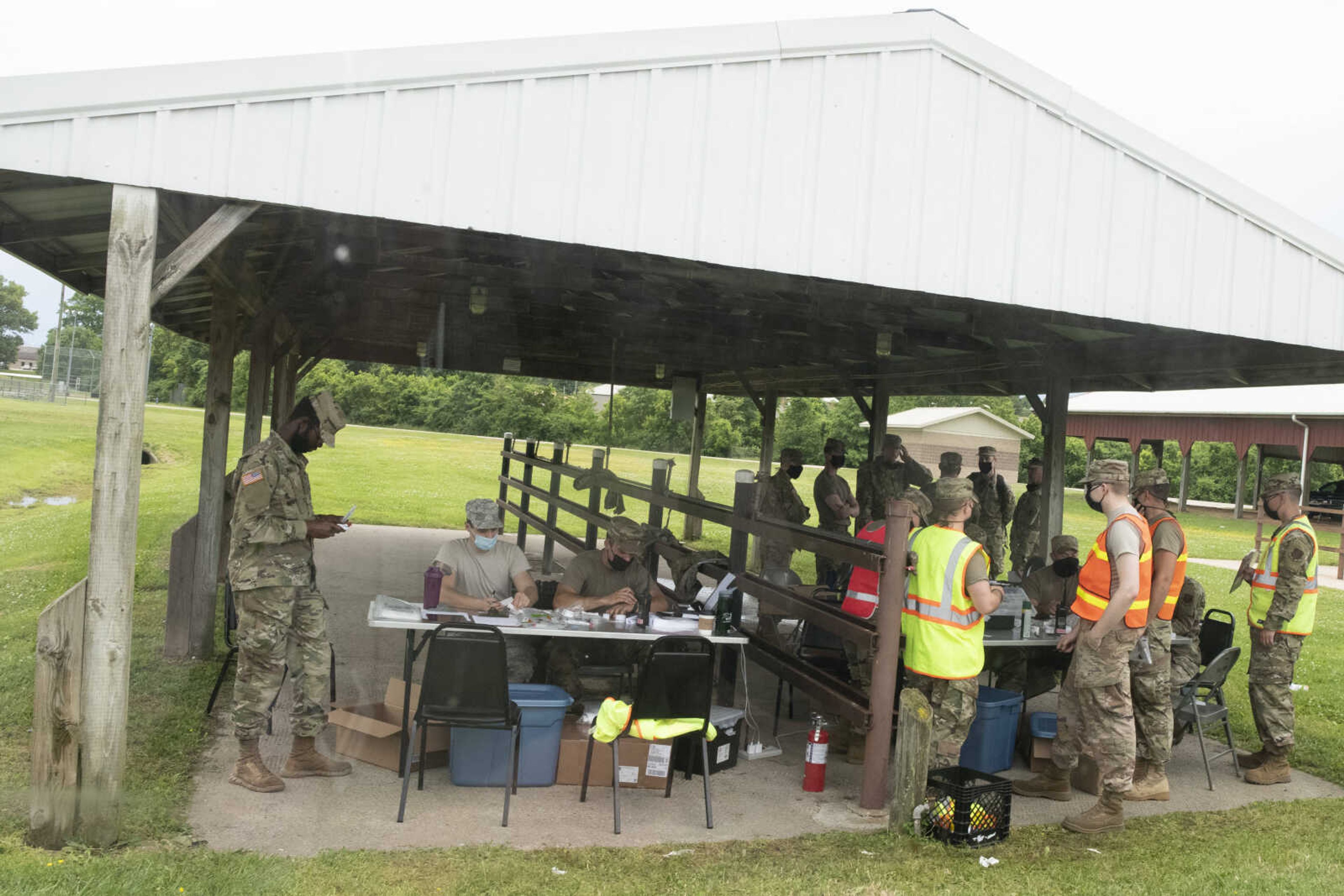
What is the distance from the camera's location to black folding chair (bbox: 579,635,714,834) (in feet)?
16.2

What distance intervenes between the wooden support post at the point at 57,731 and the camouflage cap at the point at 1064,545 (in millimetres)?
5668

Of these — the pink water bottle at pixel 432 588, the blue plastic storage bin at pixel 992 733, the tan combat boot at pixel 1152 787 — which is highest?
the pink water bottle at pixel 432 588

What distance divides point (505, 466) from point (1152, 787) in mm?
11675

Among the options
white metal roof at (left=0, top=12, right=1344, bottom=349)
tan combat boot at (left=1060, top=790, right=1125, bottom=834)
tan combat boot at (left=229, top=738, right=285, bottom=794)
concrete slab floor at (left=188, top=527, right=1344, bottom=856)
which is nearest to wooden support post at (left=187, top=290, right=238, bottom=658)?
concrete slab floor at (left=188, top=527, right=1344, bottom=856)

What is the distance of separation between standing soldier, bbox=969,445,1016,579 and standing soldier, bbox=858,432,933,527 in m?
0.69

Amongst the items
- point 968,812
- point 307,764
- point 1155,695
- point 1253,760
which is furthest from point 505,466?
point 968,812

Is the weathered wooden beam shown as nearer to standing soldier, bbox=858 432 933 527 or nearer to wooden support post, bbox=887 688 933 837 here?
wooden support post, bbox=887 688 933 837

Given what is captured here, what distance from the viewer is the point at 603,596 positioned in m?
6.18

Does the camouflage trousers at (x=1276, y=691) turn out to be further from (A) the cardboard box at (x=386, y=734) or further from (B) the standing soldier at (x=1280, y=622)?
(A) the cardboard box at (x=386, y=734)

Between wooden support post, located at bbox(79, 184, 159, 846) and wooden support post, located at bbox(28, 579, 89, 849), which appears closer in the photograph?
wooden support post, located at bbox(28, 579, 89, 849)

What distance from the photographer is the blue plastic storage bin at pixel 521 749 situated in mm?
5199

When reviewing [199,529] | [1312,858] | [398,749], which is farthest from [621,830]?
[199,529]

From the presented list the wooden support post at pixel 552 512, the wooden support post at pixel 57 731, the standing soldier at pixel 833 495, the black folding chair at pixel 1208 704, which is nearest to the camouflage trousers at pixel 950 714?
the black folding chair at pixel 1208 704

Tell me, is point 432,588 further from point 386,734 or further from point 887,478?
point 887,478
